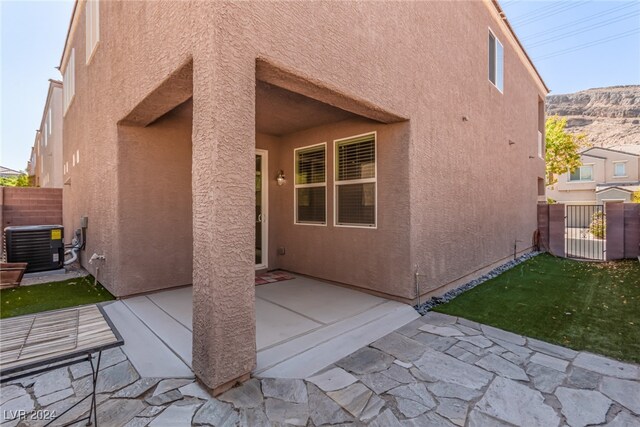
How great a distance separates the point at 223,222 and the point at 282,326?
6.63ft

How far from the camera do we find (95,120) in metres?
5.73

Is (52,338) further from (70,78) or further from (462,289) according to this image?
(70,78)

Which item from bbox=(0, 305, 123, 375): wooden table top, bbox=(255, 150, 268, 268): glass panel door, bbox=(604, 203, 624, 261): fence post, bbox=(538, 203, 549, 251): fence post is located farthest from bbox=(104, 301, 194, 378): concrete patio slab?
bbox=(538, 203, 549, 251): fence post

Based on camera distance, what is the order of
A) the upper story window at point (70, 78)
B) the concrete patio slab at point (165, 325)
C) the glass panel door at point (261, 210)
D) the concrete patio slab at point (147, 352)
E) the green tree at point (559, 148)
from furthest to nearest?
the green tree at point (559, 148) < the upper story window at point (70, 78) < the glass panel door at point (261, 210) < the concrete patio slab at point (165, 325) < the concrete patio slab at point (147, 352)

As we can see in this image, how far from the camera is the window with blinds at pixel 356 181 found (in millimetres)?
5355

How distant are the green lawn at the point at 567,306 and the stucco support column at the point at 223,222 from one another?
11.5 feet

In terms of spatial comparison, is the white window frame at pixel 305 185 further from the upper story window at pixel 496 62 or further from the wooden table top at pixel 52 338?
the upper story window at pixel 496 62

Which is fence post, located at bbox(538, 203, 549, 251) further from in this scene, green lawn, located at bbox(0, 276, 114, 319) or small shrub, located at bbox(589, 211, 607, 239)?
green lawn, located at bbox(0, 276, 114, 319)

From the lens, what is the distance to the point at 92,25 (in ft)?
20.0

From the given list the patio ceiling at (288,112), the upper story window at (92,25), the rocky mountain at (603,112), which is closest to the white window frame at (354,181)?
the patio ceiling at (288,112)

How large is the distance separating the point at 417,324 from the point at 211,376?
9.26ft

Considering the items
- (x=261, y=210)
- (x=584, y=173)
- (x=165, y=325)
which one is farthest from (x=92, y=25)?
(x=584, y=173)

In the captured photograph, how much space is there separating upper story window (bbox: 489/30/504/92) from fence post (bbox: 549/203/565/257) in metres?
5.44

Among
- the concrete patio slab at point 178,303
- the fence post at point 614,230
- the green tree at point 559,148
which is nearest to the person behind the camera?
the concrete patio slab at point 178,303
